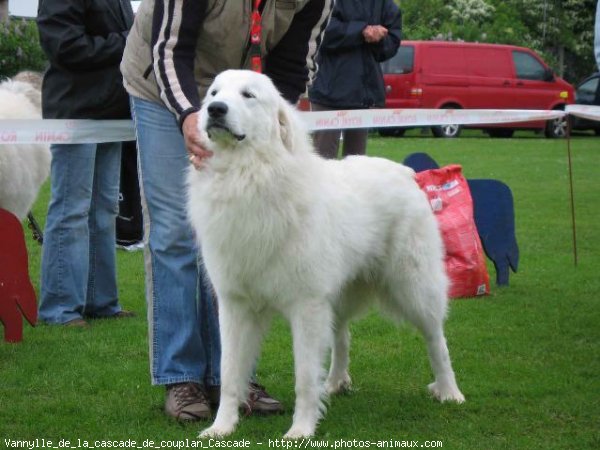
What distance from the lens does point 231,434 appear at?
3795mm

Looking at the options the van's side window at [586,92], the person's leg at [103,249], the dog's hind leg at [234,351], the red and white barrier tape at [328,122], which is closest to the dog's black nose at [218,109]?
the dog's hind leg at [234,351]

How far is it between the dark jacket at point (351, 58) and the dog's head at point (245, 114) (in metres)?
4.07

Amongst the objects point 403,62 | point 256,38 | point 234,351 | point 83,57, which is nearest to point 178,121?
point 256,38

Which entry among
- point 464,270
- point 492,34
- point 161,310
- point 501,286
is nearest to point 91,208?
point 161,310

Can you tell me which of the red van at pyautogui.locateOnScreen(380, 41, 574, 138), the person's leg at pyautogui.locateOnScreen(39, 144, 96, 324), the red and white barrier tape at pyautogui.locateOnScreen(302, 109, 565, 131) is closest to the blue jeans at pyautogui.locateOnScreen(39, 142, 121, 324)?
the person's leg at pyautogui.locateOnScreen(39, 144, 96, 324)

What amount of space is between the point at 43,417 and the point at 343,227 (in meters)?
1.52

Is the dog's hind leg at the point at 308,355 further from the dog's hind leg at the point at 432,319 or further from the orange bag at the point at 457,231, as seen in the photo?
the orange bag at the point at 457,231

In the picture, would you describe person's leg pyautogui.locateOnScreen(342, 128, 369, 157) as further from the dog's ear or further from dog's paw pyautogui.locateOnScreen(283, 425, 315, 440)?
dog's paw pyautogui.locateOnScreen(283, 425, 315, 440)

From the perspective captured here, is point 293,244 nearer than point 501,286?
Yes

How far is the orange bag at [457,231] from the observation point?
6.47 meters

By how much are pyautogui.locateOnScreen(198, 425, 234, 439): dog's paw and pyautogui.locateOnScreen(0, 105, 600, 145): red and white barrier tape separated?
1.77 m

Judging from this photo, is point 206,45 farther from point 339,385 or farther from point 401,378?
point 401,378

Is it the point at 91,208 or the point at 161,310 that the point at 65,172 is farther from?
the point at 161,310

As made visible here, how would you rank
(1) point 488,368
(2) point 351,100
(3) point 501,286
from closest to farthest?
(1) point 488,368 → (3) point 501,286 → (2) point 351,100
